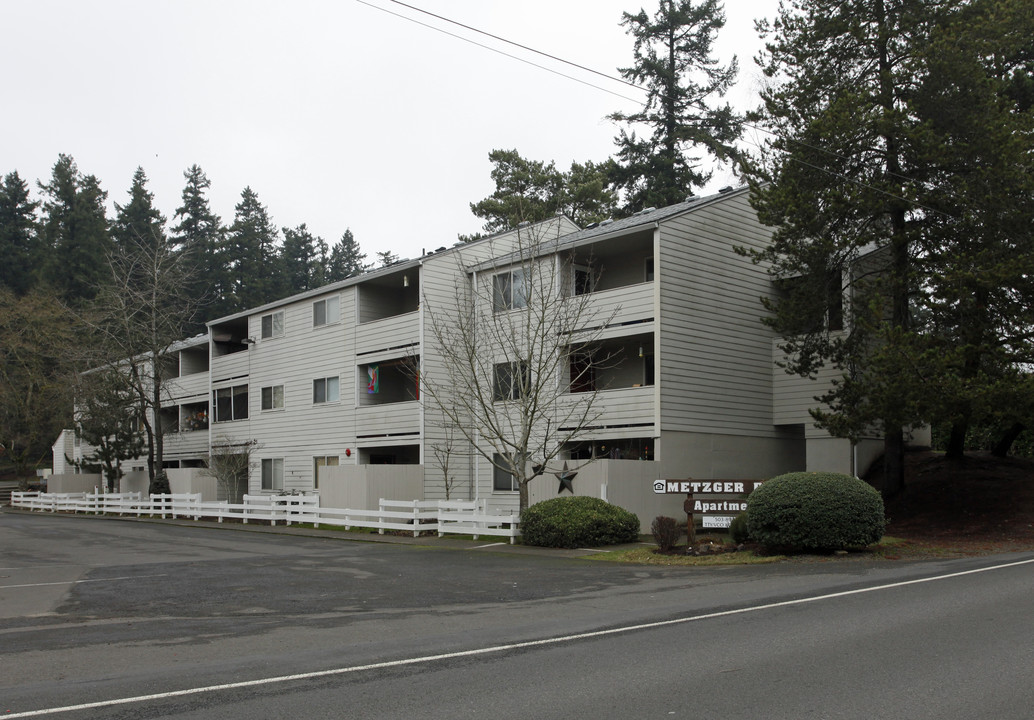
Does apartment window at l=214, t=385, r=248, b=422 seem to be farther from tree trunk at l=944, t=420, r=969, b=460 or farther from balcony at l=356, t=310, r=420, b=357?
tree trunk at l=944, t=420, r=969, b=460

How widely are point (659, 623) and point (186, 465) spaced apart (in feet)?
135

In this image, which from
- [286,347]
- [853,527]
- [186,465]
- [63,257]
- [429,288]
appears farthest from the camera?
[63,257]

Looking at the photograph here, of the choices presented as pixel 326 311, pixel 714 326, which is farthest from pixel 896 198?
pixel 326 311

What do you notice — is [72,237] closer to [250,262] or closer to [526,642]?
[250,262]

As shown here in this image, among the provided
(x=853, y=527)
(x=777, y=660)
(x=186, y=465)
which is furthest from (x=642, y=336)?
(x=186, y=465)

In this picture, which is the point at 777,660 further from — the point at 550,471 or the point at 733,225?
the point at 733,225

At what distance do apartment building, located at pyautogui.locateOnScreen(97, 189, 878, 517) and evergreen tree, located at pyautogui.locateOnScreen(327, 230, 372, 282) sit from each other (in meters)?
58.9

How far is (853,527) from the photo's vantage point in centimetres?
1806

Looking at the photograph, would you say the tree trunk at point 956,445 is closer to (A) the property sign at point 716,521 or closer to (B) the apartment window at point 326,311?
(A) the property sign at point 716,521

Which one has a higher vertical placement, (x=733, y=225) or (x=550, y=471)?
(x=733, y=225)

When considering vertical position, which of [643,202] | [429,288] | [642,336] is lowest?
[642,336]

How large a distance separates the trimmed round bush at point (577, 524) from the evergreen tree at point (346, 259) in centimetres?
7628

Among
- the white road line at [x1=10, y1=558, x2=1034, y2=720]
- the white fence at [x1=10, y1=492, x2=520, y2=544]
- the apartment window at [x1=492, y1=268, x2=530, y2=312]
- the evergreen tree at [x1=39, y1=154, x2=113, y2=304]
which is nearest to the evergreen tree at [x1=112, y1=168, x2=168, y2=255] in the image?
Answer: the evergreen tree at [x1=39, y1=154, x2=113, y2=304]

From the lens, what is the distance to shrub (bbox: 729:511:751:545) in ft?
66.1
